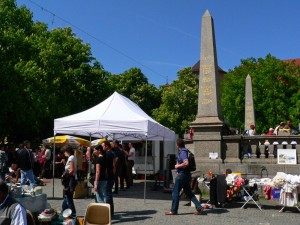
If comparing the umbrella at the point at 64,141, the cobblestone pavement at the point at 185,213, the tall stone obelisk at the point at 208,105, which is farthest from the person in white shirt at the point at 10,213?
the umbrella at the point at 64,141

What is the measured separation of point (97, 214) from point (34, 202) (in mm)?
2071

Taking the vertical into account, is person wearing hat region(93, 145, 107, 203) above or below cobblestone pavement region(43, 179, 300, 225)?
above

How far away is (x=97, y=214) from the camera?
645cm

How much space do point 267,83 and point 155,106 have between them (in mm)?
17827

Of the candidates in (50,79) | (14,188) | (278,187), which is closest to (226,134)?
(278,187)

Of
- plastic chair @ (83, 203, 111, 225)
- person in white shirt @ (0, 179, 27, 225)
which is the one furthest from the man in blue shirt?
person in white shirt @ (0, 179, 27, 225)

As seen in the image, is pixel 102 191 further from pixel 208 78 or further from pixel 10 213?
pixel 208 78

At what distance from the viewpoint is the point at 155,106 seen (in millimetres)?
57500

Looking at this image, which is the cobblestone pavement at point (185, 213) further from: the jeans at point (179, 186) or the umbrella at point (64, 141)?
the umbrella at point (64, 141)

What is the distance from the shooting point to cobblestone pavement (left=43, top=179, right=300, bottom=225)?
30.3 feet

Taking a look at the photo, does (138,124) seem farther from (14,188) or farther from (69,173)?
(14,188)

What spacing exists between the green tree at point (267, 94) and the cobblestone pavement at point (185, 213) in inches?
1233

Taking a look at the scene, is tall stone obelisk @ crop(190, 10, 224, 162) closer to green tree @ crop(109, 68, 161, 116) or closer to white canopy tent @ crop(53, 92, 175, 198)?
white canopy tent @ crop(53, 92, 175, 198)

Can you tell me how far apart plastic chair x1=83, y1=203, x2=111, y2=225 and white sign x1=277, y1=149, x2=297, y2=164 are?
29.3 ft
